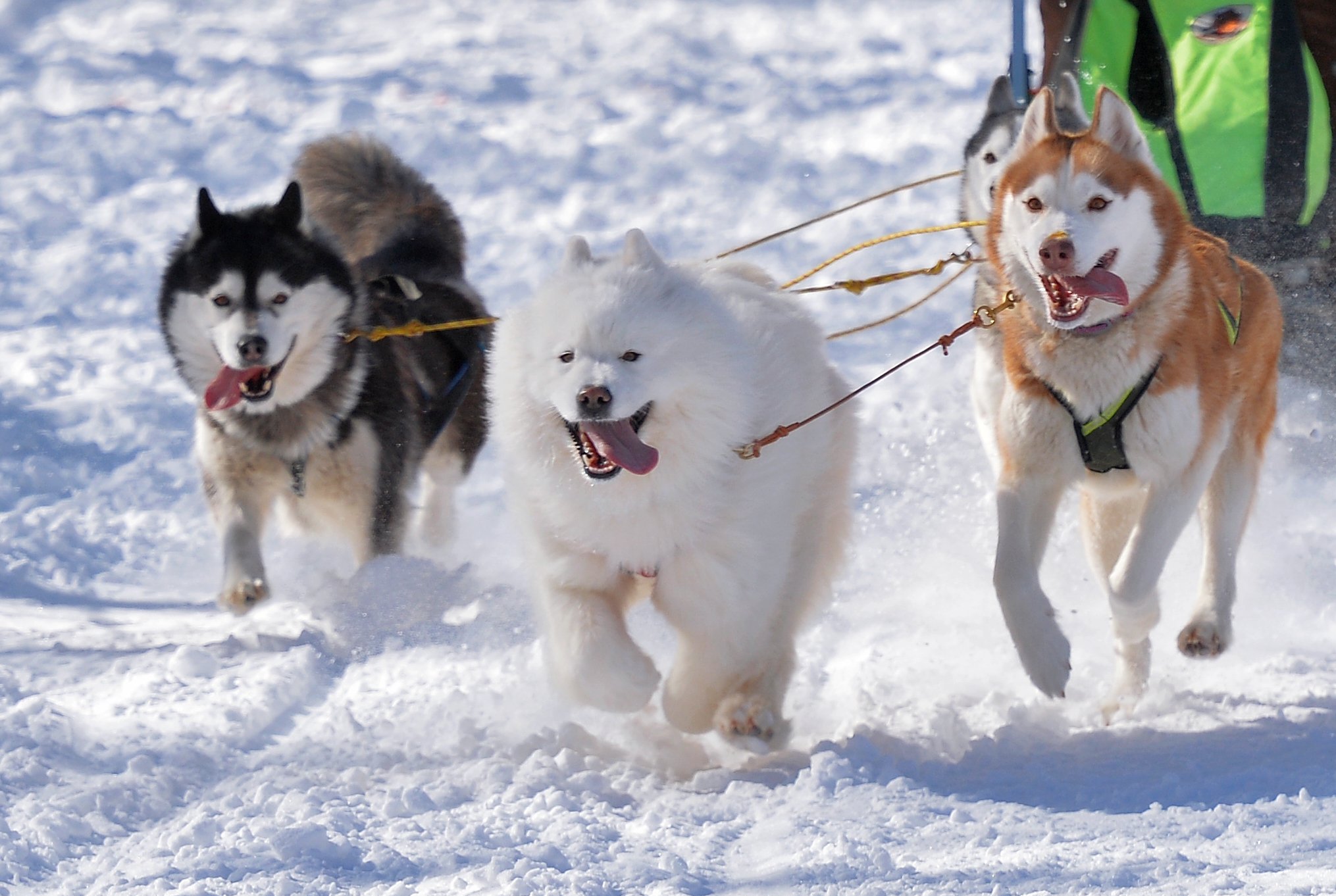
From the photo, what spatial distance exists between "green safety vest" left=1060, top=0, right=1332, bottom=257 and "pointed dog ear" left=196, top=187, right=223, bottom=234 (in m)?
2.50

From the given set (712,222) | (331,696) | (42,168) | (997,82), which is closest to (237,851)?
(331,696)

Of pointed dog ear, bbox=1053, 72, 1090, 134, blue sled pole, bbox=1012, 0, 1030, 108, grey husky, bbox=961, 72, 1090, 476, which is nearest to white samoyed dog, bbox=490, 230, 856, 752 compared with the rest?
grey husky, bbox=961, 72, 1090, 476

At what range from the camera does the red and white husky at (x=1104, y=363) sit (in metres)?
2.78

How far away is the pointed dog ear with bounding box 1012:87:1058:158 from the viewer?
296cm

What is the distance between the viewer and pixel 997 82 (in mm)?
4156

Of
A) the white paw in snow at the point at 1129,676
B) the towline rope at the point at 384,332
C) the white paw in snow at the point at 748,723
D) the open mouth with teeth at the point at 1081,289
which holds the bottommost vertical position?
the white paw in snow at the point at 1129,676

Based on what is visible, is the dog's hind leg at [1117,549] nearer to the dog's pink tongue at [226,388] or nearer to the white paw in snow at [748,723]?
the white paw in snow at [748,723]

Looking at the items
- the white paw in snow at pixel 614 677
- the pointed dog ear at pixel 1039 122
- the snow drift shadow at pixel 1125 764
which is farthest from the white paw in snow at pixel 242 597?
the pointed dog ear at pixel 1039 122

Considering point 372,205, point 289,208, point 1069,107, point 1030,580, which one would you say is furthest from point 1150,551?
point 372,205

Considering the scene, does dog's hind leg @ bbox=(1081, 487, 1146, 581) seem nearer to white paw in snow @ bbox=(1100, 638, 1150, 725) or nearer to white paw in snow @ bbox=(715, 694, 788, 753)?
white paw in snow @ bbox=(1100, 638, 1150, 725)

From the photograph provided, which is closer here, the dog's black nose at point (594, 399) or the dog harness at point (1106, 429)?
the dog's black nose at point (594, 399)

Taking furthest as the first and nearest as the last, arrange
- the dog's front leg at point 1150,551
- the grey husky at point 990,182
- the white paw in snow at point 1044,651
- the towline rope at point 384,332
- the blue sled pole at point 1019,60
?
the blue sled pole at point 1019,60
the towline rope at point 384,332
the grey husky at point 990,182
the dog's front leg at point 1150,551
the white paw in snow at point 1044,651

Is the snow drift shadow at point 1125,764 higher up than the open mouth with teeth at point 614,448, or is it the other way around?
the open mouth with teeth at point 614,448

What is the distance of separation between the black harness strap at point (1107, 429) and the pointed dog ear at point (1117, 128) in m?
0.42
